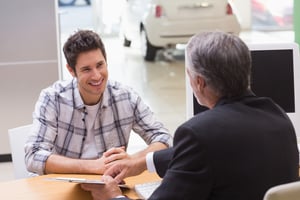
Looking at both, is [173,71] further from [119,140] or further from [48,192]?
[48,192]

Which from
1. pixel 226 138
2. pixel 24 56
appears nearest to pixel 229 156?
pixel 226 138

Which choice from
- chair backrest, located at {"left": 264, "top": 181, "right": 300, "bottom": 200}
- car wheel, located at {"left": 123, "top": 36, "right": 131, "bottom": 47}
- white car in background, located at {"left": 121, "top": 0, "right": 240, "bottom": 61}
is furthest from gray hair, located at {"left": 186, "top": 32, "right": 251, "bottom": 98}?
car wheel, located at {"left": 123, "top": 36, "right": 131, "bottom": 47}

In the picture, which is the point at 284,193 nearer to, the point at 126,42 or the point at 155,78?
the point at 155,78

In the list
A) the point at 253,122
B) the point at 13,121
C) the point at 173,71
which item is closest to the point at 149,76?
the point at 173,71

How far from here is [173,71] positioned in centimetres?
775

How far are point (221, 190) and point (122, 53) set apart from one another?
766 cm

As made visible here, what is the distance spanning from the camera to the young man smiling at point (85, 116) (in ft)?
7.98

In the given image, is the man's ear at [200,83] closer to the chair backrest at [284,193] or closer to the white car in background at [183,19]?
the chair backrest at [284,193]

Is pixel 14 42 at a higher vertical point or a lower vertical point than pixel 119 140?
higher

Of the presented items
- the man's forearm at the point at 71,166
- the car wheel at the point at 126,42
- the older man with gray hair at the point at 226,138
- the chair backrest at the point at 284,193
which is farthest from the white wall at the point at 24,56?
the car wheel at the point at 126,42

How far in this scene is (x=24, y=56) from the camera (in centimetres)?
444

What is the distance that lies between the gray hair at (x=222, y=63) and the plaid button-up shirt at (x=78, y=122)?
3.14 ft

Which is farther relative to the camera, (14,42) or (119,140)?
(14,42)

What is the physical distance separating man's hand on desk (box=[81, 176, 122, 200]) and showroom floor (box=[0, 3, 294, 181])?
2377 millimetres
